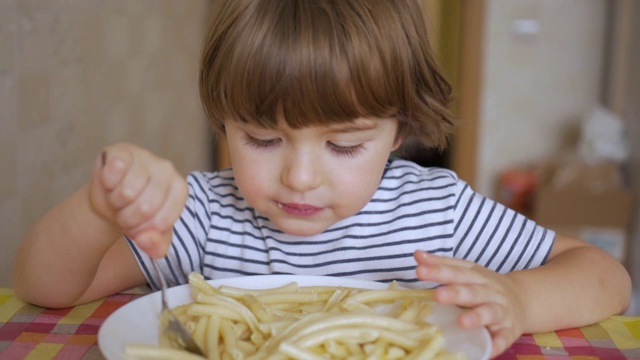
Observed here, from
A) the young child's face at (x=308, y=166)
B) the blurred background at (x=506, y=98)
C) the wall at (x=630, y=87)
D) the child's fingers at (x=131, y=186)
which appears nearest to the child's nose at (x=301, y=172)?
the young child's face at (x=308, y=166)

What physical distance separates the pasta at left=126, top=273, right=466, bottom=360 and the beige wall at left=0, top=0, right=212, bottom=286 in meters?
0.68

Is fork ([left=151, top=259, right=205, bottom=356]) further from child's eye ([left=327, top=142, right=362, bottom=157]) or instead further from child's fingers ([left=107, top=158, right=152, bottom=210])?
child's eye ([left=327, top=142, right=362, bottom=157])

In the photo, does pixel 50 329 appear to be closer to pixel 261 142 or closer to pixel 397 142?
pixel 261 142

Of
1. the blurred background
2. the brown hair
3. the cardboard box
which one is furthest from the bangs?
the cardboard box

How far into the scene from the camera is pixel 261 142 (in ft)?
3.04

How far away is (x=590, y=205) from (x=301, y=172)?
2139mm

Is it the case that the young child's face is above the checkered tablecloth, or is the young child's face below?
above

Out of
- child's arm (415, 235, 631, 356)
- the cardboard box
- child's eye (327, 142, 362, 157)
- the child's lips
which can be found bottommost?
the cardboard box

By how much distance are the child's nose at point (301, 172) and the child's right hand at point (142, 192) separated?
17 cm

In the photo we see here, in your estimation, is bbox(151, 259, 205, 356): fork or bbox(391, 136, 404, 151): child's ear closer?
bbox(151, 259, 205, 356): fork

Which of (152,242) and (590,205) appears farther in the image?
(590,205)

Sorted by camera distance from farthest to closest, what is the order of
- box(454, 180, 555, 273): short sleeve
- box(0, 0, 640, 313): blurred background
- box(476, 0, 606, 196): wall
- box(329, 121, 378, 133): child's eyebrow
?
box(476, 0, 606, 196): wall
box(0, 0, 640, 313): blurred background
box(454, 180, 555, 273): short sleeve
box(329, 121, 378, 133): child's eyebrow

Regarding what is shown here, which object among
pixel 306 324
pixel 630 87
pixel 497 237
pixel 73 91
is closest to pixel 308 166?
pixel 306 324

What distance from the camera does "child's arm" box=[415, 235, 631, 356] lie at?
76cm
